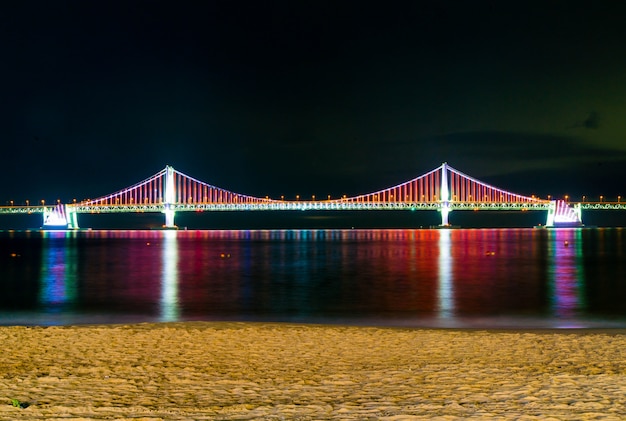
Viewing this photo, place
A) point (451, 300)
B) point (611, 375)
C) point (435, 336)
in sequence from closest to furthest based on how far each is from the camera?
point (611, 375) → point (435, 336) → point (451, 300)

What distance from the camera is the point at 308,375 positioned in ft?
21.5

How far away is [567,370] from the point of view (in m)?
6.66

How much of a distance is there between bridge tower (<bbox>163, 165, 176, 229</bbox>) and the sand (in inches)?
2954

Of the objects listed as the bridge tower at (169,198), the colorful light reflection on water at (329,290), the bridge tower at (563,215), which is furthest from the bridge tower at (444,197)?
the colorful light reflection on water at (329,290)

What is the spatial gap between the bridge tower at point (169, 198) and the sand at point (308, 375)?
246ft

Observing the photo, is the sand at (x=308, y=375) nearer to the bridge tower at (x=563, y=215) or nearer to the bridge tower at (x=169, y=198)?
the bridge tower at (x=169, y=198)

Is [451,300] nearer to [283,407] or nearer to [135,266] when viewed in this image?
[283,407]

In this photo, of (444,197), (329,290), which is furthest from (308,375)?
(444,197)

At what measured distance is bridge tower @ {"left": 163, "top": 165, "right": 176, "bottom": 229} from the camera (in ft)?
275

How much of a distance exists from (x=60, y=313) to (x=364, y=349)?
28.9ft

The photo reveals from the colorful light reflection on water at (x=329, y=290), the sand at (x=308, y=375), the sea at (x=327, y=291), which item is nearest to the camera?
the sand at (x=308, y=375)

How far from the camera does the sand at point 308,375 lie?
5039 mm

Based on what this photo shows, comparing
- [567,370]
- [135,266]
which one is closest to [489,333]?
[567,370]

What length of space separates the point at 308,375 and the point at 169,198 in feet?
265
